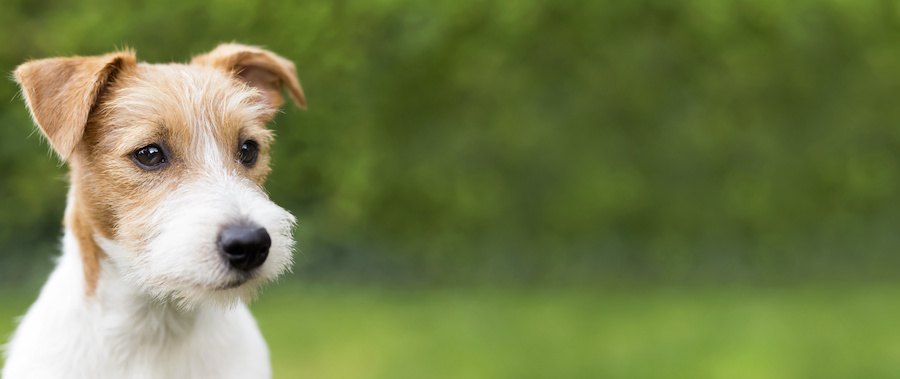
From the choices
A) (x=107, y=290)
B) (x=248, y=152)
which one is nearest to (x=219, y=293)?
(x=107, y=290)

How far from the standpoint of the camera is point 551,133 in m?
8.73

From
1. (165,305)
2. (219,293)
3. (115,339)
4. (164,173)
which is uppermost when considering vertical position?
(164,173)

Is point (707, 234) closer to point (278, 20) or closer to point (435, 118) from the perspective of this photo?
point (435, 118)

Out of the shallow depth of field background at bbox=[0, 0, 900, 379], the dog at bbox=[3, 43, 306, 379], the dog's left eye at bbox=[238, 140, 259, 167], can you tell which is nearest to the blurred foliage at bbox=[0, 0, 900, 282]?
the shallow depth of field background at bbox=[0, 0, 900, 379]

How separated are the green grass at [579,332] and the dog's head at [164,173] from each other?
10.8ft

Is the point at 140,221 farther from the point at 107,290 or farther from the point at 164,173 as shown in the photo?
the point at 107,290

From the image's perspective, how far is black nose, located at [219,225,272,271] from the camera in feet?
10.9

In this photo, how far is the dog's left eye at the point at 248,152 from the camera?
3.83 m

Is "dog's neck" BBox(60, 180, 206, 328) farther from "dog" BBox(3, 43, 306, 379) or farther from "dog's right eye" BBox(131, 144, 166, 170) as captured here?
"dog's right eye" BBox(131, 144, 166, 170)

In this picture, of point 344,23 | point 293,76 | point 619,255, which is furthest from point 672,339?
point 293,76

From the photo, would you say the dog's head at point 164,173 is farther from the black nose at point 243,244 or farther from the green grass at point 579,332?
the green grass at point 579,332

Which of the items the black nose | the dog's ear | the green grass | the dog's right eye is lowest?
the green grass

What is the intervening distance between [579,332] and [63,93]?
5124mm

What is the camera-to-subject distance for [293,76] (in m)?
4.28
